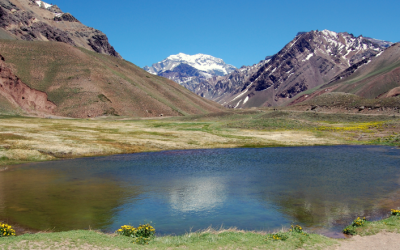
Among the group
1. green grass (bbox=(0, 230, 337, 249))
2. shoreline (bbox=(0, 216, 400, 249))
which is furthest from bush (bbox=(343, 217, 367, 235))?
green grass (bbox=(0, 230, 337, 249))

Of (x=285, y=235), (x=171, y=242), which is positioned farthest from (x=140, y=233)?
(x=285, y=235)

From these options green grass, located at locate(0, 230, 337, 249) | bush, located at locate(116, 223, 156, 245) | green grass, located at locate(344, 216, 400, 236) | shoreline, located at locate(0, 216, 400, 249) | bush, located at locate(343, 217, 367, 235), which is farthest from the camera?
bush, located at locate(343, 217, 367, 235)

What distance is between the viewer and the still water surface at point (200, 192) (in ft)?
72.7

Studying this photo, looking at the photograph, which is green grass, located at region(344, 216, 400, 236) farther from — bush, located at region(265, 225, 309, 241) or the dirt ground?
bush, located at region(265, 225, 309, 241)

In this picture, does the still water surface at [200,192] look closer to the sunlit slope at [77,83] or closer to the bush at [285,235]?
the bush at [285,235]

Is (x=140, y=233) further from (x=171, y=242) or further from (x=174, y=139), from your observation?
(x=174, y=139)

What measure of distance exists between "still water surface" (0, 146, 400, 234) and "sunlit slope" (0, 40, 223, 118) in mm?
114434

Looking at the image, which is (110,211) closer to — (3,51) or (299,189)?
(299,189)

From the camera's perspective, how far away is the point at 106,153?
53.5 meters

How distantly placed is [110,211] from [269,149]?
41.2 meters

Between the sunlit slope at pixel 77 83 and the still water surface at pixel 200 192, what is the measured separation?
114m

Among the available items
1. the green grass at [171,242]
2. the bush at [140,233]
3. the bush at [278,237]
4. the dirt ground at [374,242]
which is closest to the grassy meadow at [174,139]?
the green grass at [171,242]

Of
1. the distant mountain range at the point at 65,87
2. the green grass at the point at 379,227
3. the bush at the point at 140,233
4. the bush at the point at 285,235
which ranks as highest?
the distant mountain range at the point at 65,87

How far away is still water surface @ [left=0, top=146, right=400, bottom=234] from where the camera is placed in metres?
22.2
